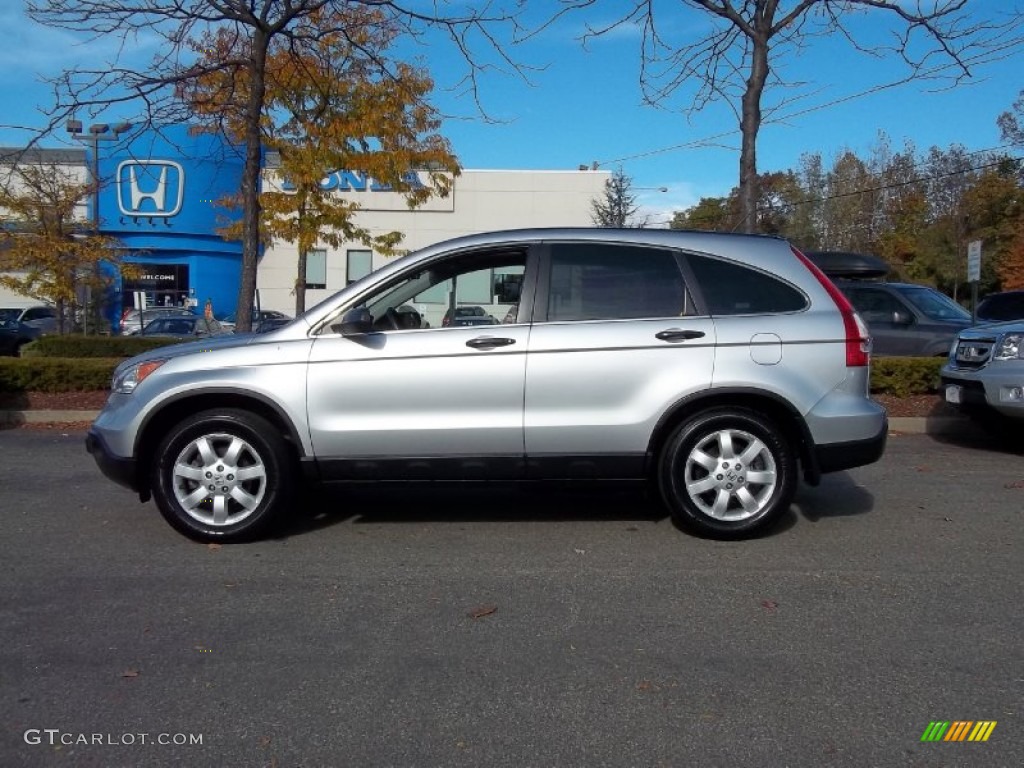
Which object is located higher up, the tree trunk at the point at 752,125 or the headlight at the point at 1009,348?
the tree trunk at the point at 752,125

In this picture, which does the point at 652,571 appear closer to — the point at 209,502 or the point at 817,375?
the point at 817,375

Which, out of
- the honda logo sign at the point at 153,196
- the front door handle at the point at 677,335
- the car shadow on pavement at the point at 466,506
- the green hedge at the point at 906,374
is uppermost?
the honda logo sign at the point at 153,196

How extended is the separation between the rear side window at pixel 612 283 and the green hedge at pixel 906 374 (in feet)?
21.1

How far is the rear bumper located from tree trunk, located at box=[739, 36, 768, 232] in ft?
22.2

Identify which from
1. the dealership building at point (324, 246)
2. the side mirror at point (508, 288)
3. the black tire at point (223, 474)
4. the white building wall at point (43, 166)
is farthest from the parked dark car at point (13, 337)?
the side mirror at point (508, 288)

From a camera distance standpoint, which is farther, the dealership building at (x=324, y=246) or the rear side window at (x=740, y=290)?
the dealership building at (x=324, y=246)

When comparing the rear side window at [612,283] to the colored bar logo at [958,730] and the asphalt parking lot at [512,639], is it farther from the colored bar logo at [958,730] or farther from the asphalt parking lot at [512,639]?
the colored bar logo at [958,730]

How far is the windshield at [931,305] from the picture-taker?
1255 cm

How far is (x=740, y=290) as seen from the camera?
568 centimetres

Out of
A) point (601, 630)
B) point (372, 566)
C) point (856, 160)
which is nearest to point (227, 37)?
point (372, 566)

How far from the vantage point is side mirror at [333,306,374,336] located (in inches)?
213

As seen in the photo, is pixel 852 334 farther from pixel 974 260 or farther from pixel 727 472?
pixel 974 260

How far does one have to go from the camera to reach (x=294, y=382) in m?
5.46

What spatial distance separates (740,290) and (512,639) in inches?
106
